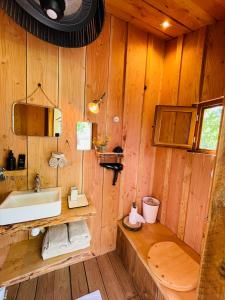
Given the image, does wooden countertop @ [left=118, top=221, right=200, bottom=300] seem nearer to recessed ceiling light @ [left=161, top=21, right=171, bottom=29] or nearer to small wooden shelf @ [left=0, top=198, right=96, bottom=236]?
small wooden shelf @ [left=0, top=198, right=96, bottom=236]

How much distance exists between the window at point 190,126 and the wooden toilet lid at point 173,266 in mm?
982

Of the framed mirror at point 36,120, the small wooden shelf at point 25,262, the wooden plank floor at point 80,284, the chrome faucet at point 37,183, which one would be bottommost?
the wooden plank floor at point 80,284

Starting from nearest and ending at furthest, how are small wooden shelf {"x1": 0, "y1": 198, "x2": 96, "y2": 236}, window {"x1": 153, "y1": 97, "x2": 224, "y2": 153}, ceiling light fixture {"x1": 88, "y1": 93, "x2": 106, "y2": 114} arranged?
small wooden shelf {"x1": 0, "y1": 198, "x2": 96, "y2": 236}, window {"x1": 153, "y1": 97, "x2": 224, "y2": 153}, ceiling light fixture {"x1": 88, "y1": 93, "x2": 106, "y2": 114}

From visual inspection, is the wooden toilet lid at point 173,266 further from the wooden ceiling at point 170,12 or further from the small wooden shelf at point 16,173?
the wooden ceiling at point 170,12

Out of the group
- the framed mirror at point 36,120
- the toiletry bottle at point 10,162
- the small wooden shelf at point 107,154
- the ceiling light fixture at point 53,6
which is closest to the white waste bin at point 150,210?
the small wooden shelf at point 107,154

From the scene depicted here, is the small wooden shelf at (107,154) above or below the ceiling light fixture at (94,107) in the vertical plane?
below

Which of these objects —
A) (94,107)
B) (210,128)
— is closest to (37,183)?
(94,107)

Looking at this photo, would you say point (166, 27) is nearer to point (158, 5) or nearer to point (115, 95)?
point (158, 5)

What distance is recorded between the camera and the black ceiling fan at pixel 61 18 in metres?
0.70

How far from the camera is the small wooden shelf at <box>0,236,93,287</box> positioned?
110 centimetres

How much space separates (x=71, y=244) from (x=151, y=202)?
103cm

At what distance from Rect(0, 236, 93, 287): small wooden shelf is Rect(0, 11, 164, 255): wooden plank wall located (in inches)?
4.3

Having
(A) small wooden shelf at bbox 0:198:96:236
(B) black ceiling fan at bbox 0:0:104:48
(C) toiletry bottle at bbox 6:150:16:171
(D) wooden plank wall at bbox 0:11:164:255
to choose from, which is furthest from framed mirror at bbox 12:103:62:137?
(A) small wooden shelf at bbox 0:198:96:236

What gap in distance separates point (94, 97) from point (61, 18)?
731 mm
